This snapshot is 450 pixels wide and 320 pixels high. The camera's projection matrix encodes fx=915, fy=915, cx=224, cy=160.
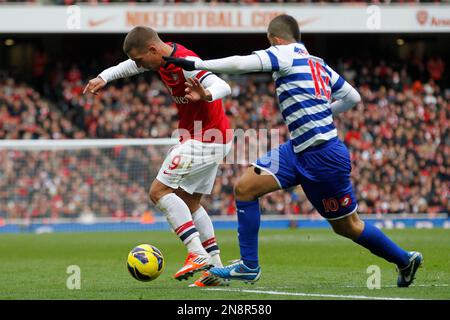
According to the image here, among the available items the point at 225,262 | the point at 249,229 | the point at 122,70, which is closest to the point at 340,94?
the point at 249,229

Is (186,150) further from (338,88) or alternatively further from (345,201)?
(345,201)

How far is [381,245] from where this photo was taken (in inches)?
324

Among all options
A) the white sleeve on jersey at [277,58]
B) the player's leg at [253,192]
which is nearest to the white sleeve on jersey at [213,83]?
the white sleeve on jersey at [277,58]

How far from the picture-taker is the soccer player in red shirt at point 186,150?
8.92m

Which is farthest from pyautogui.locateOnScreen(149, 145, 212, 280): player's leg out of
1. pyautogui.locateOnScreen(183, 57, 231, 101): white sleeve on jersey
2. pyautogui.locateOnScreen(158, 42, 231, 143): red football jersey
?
pyautogui.locateOnScreen(183, 57, 231, 101): white sleeve on jersey

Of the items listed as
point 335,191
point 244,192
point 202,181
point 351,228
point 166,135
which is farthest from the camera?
point 166,135

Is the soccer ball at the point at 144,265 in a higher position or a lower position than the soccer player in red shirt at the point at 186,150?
lower

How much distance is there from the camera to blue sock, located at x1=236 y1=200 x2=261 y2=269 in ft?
27.3

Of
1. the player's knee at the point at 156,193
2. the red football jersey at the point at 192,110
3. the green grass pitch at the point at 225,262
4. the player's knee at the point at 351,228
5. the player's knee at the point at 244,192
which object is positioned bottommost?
the green grass pitch at the point at 225,262

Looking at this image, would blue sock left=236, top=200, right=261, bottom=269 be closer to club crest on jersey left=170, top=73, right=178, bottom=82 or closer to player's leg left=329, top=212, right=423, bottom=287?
player's leg left=329, top=212, right=423, bottom=287

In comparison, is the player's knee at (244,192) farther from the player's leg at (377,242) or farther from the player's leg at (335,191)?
the player's leg at (377,242)

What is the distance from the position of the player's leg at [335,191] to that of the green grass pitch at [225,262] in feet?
1.60

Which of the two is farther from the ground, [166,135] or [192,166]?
[192,166]

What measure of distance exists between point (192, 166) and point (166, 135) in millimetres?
20790
